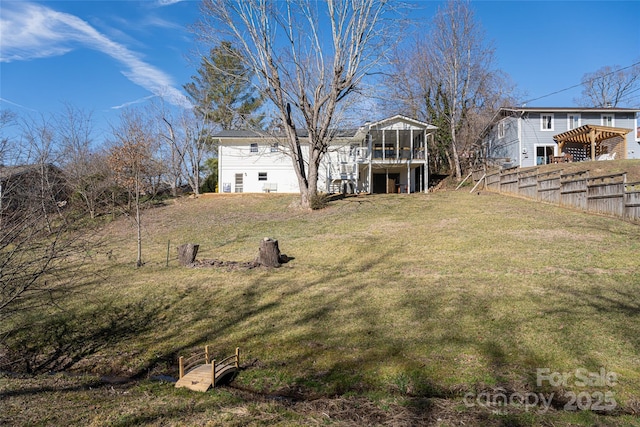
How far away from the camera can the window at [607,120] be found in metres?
29.2

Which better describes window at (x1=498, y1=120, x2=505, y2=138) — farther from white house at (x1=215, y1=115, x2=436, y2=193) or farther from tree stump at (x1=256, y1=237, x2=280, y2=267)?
tree stump at (x1=256, y1=237, x2=280, y2=267)

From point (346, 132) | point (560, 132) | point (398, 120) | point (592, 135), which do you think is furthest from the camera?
point (560, 132)

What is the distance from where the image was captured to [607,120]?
29344 mm

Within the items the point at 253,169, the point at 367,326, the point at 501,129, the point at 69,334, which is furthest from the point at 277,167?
the point at 367,326

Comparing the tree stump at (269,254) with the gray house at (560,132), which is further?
the gray house at (560,132)

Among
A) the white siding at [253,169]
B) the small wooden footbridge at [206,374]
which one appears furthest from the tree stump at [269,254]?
the white siding at [253,169]

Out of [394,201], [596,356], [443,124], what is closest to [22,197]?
[596,356]

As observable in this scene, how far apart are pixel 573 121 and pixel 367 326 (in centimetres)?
3028

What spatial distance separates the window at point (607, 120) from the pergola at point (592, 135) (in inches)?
65.1

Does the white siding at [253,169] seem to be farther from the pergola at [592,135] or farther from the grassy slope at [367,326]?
the pergola at [592,135]

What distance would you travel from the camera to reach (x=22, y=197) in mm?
5137

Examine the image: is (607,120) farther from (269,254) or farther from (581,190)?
(269,254)

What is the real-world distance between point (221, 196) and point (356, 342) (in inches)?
865

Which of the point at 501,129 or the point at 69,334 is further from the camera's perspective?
the point at 501,129
